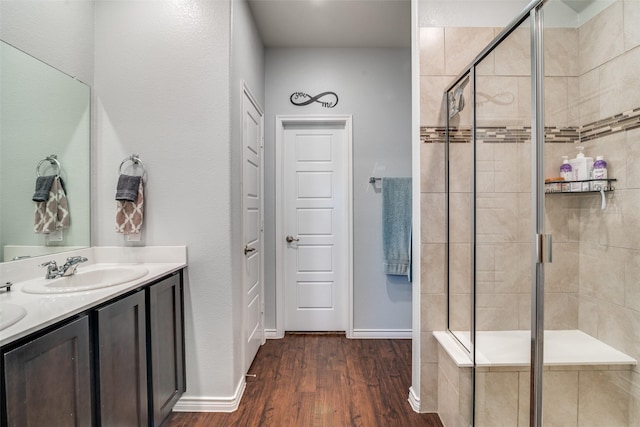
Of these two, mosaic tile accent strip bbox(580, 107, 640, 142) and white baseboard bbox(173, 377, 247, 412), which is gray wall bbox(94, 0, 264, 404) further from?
mosaic tile accent strip bbox(580, 107, 640, 142)

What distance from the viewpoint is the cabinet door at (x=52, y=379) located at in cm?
84

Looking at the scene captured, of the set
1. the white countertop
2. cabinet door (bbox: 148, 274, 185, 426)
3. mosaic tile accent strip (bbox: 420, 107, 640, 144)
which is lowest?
cabinet door (bbox: 148, 274, 185, 426)

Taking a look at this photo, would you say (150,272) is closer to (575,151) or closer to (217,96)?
(217,96)

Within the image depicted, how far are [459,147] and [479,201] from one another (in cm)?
34

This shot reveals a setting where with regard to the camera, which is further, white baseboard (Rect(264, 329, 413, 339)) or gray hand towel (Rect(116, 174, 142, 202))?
white baseboard (Rect(264, 329, 413, 339))

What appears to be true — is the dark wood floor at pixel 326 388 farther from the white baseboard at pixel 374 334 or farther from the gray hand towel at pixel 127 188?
the gray hand towel at pixel 127 188

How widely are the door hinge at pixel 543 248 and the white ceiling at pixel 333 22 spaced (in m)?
2.03

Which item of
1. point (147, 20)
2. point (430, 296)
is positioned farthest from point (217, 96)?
point (430, 296)

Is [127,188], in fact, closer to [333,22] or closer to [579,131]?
[333,22]

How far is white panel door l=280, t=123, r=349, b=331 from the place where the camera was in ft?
9.57

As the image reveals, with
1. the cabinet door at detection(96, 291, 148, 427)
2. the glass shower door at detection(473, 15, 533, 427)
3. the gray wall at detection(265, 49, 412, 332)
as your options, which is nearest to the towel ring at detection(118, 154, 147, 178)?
the cabinet door at detection(96, 291, 148, 427)

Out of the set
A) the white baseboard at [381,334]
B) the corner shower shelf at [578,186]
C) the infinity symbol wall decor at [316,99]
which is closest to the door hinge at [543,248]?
A: the corner shower shelf at [578,186]

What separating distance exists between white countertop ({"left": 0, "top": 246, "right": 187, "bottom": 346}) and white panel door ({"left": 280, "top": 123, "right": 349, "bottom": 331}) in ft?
4.19

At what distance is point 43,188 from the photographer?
155cm
